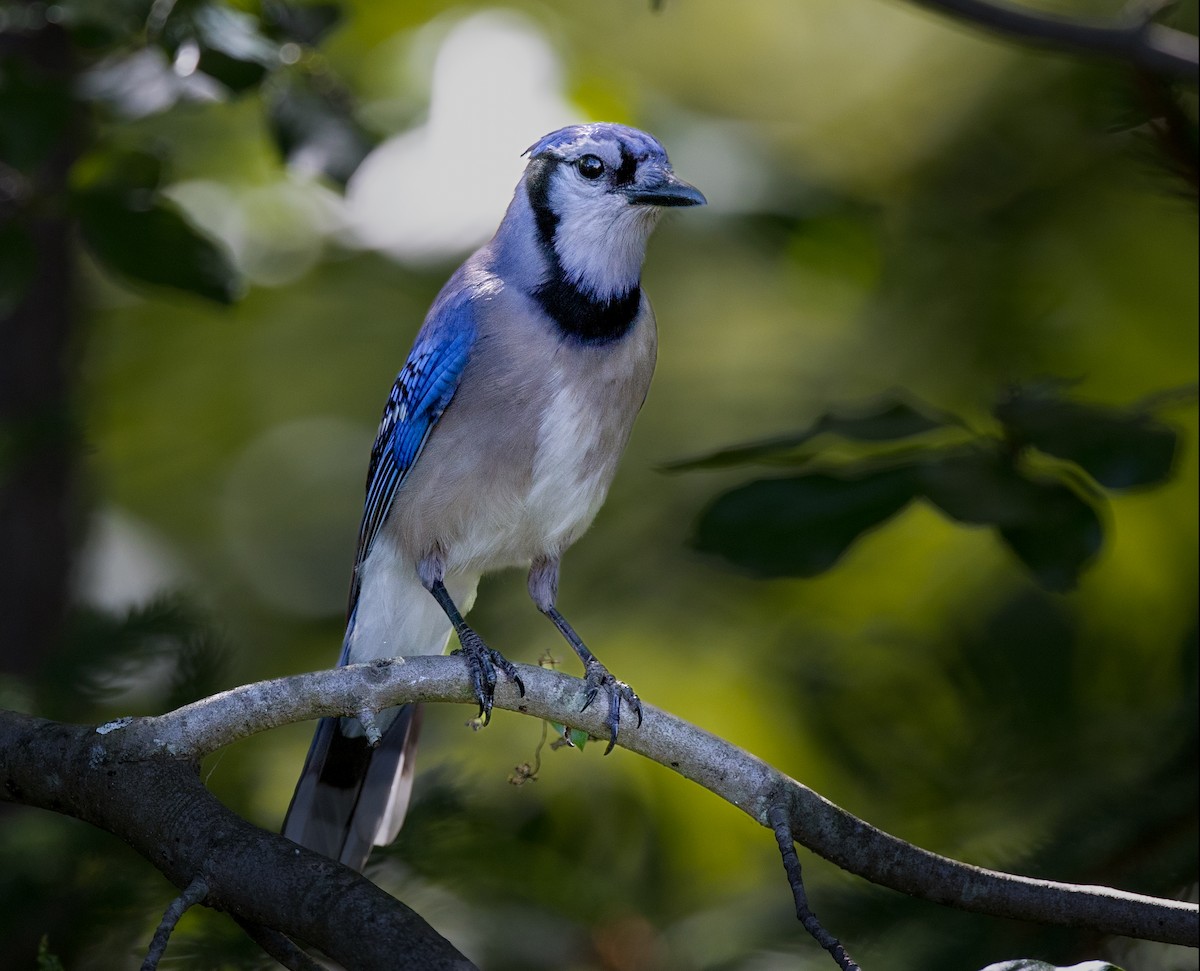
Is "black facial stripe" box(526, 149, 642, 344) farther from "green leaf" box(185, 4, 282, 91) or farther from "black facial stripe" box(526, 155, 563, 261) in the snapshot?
"green leaf" box(185, 4, 282, 91)

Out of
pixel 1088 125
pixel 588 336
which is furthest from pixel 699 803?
pixel 1088 125

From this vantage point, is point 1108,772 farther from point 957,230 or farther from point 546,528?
point 957,230

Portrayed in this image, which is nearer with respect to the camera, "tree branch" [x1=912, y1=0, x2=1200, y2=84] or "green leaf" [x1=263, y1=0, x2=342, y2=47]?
"tree branch" [x1=912, y1=0, x2=1200, y2=84]

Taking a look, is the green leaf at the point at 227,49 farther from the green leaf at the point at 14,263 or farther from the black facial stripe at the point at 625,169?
the black facial stripe at the point at 625,169

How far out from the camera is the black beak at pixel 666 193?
241cm

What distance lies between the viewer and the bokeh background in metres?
2.36

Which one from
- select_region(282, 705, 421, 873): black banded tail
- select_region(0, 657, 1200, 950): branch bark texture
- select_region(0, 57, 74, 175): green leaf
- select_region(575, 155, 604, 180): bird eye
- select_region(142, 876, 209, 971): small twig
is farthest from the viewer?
select_region(575, 155, 604, 180): bird eye

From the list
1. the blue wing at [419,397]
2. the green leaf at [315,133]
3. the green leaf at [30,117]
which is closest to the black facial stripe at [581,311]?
the blue wing at [419,397]

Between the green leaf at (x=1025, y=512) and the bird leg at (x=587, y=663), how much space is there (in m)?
0.54

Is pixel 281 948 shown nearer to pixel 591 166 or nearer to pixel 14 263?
pixel 14 263

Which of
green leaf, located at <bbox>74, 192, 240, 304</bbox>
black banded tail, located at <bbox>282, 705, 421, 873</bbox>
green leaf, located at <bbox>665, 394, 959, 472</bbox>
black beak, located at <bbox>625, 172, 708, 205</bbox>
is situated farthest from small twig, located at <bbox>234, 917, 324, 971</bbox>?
black beak, located at <bbox>625, 172, 708, 205</bbox>

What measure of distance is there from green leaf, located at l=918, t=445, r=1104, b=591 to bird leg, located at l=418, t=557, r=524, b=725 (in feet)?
2.23

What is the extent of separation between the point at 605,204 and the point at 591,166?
0.09m

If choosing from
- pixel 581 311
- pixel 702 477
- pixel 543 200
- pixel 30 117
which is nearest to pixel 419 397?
pixel 581 311
